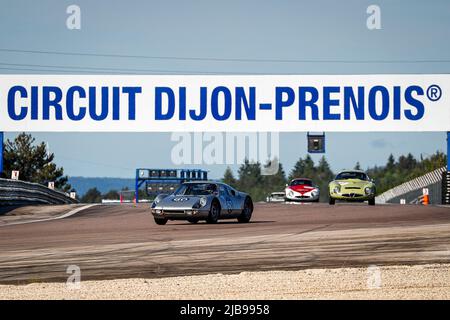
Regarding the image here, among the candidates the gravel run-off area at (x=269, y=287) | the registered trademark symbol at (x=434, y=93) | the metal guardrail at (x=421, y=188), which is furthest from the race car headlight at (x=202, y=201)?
the metal guardrail at (x=421, y=188)

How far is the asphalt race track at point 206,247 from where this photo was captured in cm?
1230

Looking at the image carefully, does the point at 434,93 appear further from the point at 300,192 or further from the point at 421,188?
the point at 421,188

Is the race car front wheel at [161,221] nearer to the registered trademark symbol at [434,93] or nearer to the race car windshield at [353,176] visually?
the race car windshield at [353,176]

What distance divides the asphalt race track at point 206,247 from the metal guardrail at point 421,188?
36.6m

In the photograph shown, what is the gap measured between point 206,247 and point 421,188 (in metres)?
54.3

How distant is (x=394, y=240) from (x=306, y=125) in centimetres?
1873

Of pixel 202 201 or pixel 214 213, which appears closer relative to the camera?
pixel 202 201

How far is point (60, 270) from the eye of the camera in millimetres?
12000

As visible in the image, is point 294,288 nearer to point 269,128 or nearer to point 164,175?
point 269,128

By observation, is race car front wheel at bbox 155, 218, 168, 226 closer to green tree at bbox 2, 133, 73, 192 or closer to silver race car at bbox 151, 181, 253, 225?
silver race car at bbox 151, 181, 253, 225

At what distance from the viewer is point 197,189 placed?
22.3 metres

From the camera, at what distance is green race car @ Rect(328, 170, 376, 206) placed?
32500 mm

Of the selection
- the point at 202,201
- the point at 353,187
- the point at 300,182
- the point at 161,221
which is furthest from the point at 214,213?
the point at 300,182
